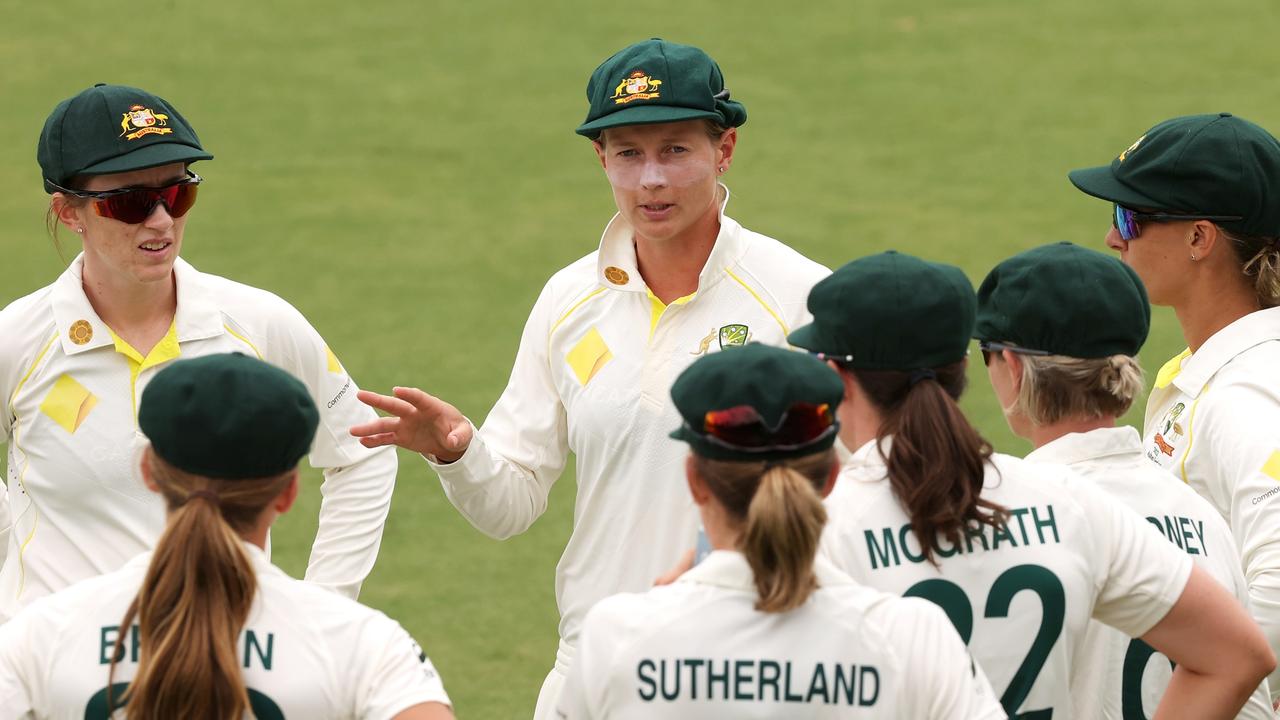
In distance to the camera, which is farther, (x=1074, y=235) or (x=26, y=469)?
(x=1074, y=235)

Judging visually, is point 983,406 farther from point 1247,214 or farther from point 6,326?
point 6,326

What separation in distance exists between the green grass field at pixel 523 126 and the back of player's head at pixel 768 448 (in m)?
6.61

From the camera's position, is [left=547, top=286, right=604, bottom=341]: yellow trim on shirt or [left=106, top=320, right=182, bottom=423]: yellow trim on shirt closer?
[left=106, top=320, right=182, bottom=423]: yellow trim on shirt

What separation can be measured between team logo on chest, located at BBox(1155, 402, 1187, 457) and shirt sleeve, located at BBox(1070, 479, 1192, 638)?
3.37 ft

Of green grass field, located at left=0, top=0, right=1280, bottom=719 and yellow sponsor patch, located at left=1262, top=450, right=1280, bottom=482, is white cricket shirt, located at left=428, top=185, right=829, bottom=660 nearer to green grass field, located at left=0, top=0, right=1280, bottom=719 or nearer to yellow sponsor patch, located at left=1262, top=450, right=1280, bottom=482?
yellow sponsor patch, located at left=1262, top=450, right=1280, bottom=482

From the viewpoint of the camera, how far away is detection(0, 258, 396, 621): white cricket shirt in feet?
14.5

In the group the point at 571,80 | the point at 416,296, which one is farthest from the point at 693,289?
the point at 571,80

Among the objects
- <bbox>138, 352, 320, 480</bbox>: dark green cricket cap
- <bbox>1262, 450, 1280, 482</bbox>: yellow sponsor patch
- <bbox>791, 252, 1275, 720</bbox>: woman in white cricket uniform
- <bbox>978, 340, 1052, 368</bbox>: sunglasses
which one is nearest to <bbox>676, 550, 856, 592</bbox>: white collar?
<bbox>791, 252, 1275, 720</bbox>: woman in white cricket uniform

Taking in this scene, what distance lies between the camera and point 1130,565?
11.0 feet

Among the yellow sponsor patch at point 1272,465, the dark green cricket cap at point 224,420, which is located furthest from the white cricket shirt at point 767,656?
the yellow sponsor patch at point 1272,465

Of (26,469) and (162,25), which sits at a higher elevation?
(162,25)

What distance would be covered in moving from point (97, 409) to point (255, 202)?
928 cm

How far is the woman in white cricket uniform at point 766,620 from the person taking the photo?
2.92 meters

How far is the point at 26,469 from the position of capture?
14.8ft
